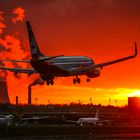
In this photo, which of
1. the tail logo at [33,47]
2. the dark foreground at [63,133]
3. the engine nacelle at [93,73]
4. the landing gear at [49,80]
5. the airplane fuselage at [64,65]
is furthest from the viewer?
the engine nacelle at [93,73]

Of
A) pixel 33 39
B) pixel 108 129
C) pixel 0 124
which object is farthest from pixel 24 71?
pixel 108 129

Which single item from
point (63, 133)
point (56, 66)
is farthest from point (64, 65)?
point (63, 133)

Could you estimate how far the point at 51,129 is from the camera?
162m

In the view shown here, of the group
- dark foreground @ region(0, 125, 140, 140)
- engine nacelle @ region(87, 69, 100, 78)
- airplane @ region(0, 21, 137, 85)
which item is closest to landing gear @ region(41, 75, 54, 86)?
airplane @ region(0, 21, 137, 85)

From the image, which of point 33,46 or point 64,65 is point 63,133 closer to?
point 64,65

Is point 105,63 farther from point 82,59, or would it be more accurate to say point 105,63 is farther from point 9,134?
point 9,134

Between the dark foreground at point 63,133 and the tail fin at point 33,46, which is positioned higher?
the tail fin at point 33,46

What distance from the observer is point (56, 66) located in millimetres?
179750

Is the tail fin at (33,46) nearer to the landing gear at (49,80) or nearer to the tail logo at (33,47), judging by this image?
the tail logo at (33,47)

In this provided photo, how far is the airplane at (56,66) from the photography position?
176 m

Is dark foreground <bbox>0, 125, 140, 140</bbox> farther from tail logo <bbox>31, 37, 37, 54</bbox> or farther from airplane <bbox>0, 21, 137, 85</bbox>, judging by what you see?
tail logo <bbox>31, 37, 37, 54</bbox>

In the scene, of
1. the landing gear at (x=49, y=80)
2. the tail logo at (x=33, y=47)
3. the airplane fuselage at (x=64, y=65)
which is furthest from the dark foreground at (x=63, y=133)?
the tail logo at (x=33, y=47)

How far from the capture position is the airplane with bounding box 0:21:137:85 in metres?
176

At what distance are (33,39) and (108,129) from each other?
37.4 m
